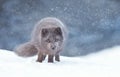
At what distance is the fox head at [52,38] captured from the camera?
27.3 feet

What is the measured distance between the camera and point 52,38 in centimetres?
832

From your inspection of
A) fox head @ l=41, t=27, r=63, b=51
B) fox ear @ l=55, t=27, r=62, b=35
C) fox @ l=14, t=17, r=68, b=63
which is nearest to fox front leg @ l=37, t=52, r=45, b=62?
fox @ l=14, t=17, r=68, b=63

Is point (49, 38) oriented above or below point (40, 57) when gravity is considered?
above

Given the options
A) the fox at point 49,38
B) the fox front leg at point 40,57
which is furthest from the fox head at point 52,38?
the fox front leg at point 40,57

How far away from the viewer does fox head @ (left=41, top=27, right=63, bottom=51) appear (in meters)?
8.31

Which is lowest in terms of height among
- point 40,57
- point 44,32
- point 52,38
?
point 40,57

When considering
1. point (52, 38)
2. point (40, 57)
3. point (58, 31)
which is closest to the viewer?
point (52, 38)

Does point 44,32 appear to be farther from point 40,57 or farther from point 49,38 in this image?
point 40,57

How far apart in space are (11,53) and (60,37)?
2.53 meters

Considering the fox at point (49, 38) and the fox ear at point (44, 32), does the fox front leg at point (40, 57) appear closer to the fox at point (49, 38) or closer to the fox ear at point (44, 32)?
the fox at point (49, 38)

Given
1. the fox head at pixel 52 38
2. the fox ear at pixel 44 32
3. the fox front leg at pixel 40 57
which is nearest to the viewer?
the fox head at pixel 52 38

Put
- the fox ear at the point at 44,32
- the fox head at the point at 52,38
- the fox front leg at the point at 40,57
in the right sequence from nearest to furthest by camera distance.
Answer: the fox head at the point at 52,38 → the fox ear at the point at 44,32 → the fox front leg at the point at 40,57

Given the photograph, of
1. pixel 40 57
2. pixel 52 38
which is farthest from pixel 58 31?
pixel 40 57

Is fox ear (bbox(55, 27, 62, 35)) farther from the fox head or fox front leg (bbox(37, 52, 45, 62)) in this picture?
fox front leg (bbox(37, 52, 45, 62))
